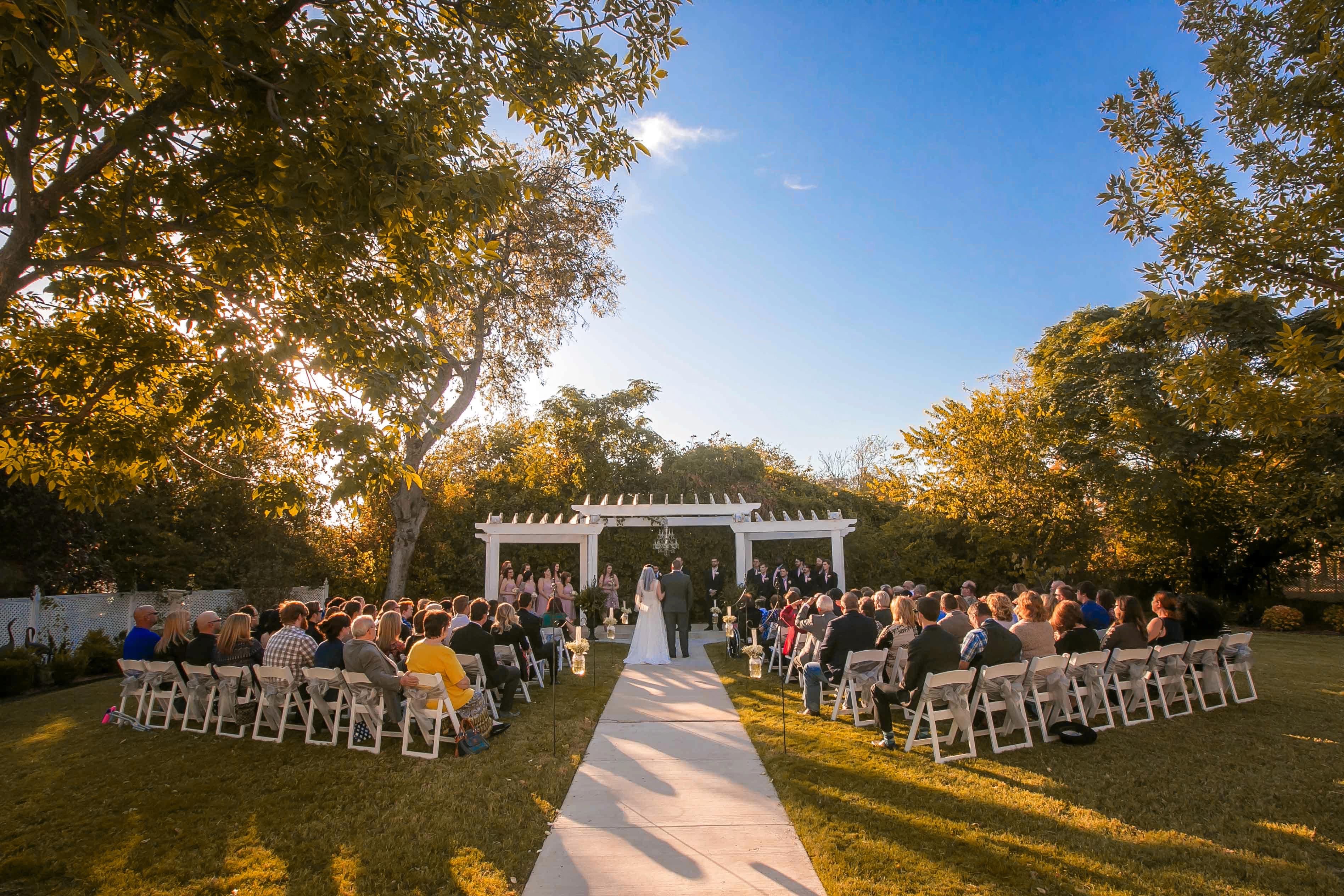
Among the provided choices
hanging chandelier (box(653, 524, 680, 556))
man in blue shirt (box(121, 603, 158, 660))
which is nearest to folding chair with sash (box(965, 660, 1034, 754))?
man in blue shirt (box(121, 603, 158, 660))

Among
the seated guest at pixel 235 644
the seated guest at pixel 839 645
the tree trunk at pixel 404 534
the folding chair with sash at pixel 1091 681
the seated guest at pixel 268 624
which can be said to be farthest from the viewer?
the tree trunk at pixel 404 534

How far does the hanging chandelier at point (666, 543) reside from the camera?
18297mm

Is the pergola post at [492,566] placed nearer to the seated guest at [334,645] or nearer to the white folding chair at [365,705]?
the seated guest at [334,645]

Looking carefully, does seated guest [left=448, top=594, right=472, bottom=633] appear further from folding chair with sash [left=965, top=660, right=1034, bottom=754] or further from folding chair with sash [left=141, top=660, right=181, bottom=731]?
folding chair with sash [left=965, top=660, right=1034, bottom=754]

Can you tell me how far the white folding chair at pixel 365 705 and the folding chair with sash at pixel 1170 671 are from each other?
7701 mm

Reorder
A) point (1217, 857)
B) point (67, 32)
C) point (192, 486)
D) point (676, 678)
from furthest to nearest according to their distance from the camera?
point (192, 486)
point (676, 678)
point (1217, 857)
point (67, 32)

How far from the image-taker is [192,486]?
15.3 meters

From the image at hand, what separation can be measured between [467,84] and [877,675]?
21.7ft

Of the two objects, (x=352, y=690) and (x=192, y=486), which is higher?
(x=192, y=486)

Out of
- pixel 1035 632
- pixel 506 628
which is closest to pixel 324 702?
pixel 506 628

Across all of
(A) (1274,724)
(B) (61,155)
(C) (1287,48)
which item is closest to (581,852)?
(B) (61,155)

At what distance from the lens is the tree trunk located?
17.8 meters

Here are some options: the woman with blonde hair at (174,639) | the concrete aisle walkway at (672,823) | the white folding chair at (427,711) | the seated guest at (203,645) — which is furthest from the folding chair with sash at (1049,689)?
the seated guest at (203,645)

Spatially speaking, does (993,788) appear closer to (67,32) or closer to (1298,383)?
(1298,383)
